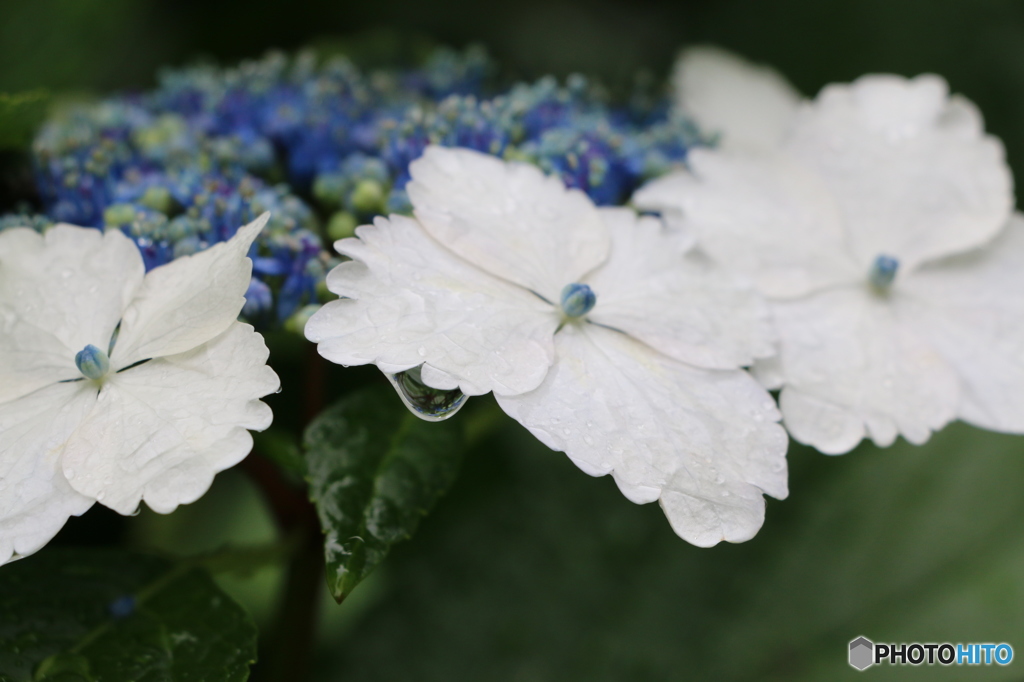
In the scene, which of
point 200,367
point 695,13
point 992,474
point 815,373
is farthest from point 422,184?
point 695,13

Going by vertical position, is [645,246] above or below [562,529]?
above

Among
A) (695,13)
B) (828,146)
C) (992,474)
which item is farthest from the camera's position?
(695,13)

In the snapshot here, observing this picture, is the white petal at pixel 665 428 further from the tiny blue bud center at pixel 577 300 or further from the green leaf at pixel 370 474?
the green leaf at pixel 370 474

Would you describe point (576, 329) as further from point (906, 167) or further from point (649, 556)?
point (649, 556)

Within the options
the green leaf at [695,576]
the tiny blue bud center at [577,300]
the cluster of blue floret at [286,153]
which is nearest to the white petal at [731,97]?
the cluster of blue floret at [286,153]

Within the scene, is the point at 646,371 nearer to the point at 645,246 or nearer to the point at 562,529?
the point at 645,246

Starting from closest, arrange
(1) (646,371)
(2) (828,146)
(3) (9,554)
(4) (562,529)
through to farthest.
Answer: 1. (3) (9,554)
2. (1) (646,371)
3. (2) (828,146)
4. (4) (562,529)

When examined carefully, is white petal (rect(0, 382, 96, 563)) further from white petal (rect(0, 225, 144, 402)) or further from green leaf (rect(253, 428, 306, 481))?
green leaf (rect(253, 428, 306, 481))
